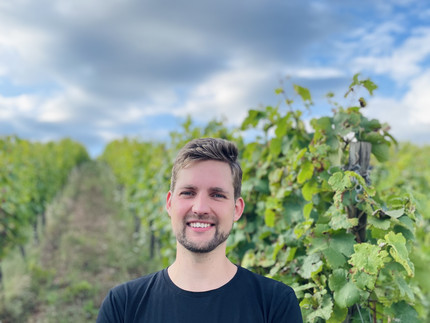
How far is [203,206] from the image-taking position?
5.65 ft

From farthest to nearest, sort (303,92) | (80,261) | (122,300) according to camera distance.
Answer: (80,261) < (303,92) < (122,300)

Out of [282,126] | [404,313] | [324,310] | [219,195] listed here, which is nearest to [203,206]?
[219,195]

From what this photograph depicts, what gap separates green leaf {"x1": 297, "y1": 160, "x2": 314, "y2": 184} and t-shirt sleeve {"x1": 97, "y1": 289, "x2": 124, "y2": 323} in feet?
4.32

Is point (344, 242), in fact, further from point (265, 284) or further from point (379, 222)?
point (265, 284)

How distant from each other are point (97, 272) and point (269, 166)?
7.05 m

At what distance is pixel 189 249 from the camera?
1.74 meters

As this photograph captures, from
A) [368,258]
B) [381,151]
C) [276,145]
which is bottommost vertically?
[368,258]

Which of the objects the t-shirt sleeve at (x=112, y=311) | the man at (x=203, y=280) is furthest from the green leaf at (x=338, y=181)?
the t-shirt sleeve at (x=112, y=311)

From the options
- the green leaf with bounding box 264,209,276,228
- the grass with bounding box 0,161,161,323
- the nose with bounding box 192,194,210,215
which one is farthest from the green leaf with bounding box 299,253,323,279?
the grass with bounding box 0,161,161,323

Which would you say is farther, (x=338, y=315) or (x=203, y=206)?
(x=338, y=315)

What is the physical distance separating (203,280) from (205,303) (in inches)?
4.1

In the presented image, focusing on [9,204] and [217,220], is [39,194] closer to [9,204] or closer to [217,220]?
[9,204]

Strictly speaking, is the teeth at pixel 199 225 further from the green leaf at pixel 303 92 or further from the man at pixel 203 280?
the green leaf at pixel 303 92

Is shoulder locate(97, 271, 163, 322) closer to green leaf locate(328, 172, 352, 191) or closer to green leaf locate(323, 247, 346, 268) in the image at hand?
green leaf locate(323, 247, 346, 268)
